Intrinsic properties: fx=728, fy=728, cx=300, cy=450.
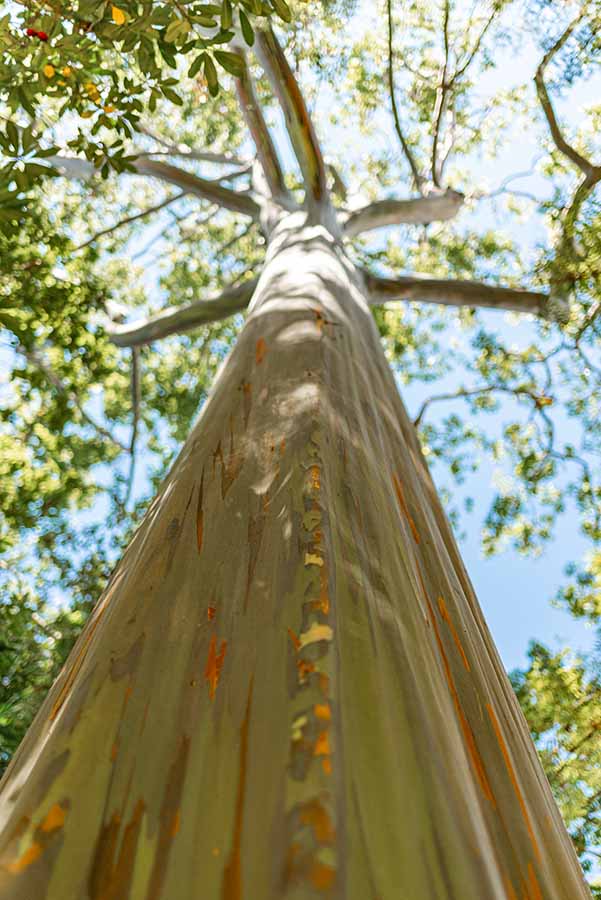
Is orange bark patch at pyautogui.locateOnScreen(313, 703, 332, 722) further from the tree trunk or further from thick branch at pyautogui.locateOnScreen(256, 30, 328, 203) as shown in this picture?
thick branch at pyautogui.locateOnScreen(256, 30, 328, 203)

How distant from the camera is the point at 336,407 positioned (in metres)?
1.59

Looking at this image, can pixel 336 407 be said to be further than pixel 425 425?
No

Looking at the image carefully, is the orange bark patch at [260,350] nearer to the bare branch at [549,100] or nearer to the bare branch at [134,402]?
the bare branch at [549,100]

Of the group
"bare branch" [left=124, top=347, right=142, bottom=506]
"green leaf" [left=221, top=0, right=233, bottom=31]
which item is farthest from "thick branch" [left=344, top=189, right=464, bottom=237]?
"green leaf" [left=221, top=0, right=233, bottom=31]

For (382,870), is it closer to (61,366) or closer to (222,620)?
(222,620)

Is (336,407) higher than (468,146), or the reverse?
(468,146)

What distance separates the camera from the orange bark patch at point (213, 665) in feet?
2.76

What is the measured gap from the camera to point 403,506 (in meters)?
1.51

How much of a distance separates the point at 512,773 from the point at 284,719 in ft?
1.55

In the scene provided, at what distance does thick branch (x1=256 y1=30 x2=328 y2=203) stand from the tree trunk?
3.17m

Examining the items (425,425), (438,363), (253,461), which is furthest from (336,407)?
(438,363)

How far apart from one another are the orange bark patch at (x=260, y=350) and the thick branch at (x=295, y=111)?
2.56 metres

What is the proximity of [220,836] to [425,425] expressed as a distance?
267 inches

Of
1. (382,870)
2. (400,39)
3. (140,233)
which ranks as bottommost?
(382,870)
